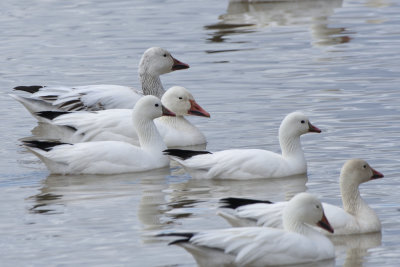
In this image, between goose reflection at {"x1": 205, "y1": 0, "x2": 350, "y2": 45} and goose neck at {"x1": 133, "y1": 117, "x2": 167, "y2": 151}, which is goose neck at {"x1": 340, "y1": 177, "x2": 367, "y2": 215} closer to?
goose neck at {"x1": 133, "y1": 117, "x2": 167, "y2": 151}

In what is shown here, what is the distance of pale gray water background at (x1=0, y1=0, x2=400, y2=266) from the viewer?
8.74 meters

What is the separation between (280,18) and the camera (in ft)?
69.3

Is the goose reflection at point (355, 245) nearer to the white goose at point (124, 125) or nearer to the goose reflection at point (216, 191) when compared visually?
the goose reflection at point (216, 191)

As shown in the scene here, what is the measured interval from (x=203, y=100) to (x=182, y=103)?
1793 mm

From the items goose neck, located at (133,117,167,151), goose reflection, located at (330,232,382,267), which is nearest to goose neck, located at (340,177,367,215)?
goose reflection, located at (330,232,382,267)

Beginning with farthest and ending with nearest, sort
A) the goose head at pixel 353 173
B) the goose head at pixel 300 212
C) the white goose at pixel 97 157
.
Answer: the white goose at pixel 97 157 → the goose head at pixel 353 173 → the goose head at pixel 300 212

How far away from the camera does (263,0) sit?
23.5 meters

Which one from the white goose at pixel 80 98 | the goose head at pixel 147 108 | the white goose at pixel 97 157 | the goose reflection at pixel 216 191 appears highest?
the goose head at pixel 147 108

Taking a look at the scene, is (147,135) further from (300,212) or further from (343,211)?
(300,212)

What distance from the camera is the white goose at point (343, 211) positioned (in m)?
8.33

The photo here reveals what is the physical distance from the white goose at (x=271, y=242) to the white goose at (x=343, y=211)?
14.5 inches

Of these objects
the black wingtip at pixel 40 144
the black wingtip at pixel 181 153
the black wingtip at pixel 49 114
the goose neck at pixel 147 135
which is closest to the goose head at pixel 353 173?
the black wingtip at pixel 181 153

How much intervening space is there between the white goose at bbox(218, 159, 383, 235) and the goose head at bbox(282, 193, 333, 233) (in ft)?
1.14

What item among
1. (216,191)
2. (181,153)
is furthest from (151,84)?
(216,191)
